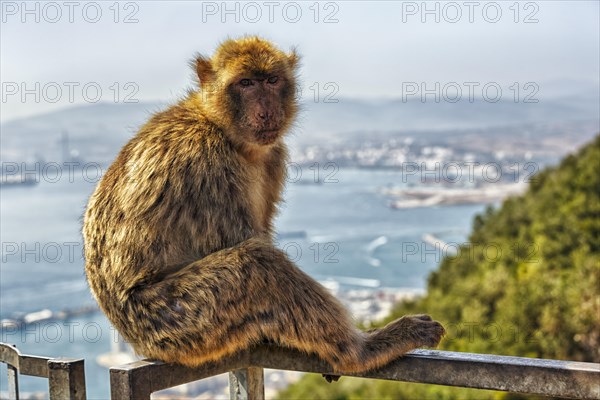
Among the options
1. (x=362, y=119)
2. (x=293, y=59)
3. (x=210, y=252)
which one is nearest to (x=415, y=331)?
(x=210, y=252)

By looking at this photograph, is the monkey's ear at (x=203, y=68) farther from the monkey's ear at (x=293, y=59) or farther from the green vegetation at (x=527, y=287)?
the green vegetation at (x=527, y=287)

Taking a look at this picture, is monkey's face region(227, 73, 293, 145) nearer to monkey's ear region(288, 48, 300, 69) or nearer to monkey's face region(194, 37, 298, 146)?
monkey's face region(194, 37, 298, 146)

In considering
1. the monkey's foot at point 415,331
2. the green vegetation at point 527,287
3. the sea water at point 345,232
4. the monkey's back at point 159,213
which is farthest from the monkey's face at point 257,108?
the sea water at point 345,232

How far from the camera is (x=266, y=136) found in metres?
3.38

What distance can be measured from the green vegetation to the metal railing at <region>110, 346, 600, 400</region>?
13396mm

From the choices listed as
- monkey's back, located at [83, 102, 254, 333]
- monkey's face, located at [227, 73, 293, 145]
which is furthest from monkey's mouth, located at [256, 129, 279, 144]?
monkey's back, located at [83, 102, 254, 333]

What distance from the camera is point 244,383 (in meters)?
2.80

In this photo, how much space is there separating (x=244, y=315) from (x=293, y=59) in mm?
1509

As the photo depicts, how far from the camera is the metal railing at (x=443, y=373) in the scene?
2.21 metres

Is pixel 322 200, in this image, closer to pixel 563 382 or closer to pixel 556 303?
pixel 556 303

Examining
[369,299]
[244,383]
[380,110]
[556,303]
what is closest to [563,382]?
[244,383]

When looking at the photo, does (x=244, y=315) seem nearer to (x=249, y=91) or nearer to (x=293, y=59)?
(x=249, y=91)

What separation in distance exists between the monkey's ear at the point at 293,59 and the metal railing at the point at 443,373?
1545mm

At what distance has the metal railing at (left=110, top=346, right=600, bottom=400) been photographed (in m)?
2.21
